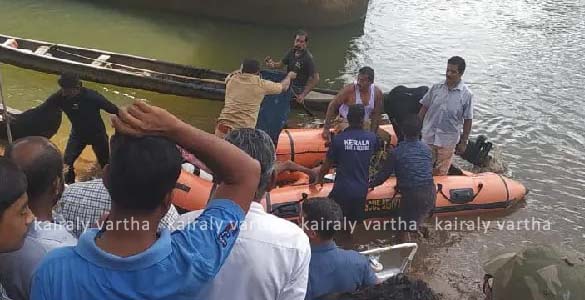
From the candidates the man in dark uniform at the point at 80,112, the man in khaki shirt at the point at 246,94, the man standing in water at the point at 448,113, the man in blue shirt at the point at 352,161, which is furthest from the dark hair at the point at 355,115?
the man in dark uniform at the point at 80,112

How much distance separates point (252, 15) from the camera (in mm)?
15703

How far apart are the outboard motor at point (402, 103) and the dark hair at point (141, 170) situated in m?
5.52

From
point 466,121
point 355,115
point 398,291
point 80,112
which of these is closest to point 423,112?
point 466,121

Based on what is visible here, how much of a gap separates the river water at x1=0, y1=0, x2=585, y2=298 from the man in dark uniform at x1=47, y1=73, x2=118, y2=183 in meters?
1.12

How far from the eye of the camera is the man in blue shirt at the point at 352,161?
17.1 ft

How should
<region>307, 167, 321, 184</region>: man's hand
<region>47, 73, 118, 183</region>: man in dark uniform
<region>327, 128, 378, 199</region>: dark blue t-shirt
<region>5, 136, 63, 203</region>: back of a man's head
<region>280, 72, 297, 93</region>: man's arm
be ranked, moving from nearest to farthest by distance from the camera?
<region>5, 136, 63, 203</region>: back of a man's head < <region>327, 128, 378, 199</region>: dark blue t-shirt < <region>47, 73, 118, 183</region>: man in dark uniform < <region>307, 167, 321, 184</region>: man's hand < <region>280, 72, 297, 93</region>: man's arm

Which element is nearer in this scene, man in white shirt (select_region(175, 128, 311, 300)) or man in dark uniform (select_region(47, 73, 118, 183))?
man in white shirt (select_region(175, 128, 311, 300))

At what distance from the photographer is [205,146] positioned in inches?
71.3

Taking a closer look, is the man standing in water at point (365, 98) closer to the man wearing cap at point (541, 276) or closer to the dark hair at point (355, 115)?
the dark hair at point (355, 115)

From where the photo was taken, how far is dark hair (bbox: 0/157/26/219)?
76.1 inches

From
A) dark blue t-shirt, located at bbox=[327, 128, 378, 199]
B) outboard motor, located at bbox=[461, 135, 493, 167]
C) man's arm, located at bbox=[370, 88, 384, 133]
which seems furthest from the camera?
outboard motor, located at bbox=[461, 135, 493, 167]

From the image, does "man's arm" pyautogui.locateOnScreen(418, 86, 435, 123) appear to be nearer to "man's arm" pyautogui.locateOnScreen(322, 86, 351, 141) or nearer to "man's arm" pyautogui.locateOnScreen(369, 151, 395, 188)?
"man's arm" pyautogui.locateOnScreen(322, 86, 351, 141)

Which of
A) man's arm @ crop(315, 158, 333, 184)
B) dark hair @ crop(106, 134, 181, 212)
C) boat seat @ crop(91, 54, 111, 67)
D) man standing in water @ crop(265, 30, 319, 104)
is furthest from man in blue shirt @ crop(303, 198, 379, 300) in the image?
boat seat @ crop(91, 54, 111, 67)

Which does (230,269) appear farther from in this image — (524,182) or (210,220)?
(524,182)
